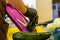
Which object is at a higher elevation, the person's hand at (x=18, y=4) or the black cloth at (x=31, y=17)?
the person's hand at (x=18, y=4)

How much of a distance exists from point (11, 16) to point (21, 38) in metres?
0.09

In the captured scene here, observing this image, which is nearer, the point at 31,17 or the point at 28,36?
the point at 28,36

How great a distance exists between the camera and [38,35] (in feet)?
0.94

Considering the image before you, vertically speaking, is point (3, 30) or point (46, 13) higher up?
point (3, 30)

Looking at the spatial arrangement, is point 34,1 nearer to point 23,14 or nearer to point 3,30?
point 23,14

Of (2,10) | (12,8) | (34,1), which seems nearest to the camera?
(2,10)

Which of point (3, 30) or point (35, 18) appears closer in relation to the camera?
point (3, 30)

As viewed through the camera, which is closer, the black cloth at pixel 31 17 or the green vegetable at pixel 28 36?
the green vegetable at pixel 28 36

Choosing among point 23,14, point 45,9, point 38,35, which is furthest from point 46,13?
point 38,35

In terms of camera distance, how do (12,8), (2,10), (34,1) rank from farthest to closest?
(34,1) < (12,8) < (2,10)

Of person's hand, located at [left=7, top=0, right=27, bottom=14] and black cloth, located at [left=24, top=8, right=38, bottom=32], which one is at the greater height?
person's hand, located at [left=7, top=0, right=27, bottom=14]

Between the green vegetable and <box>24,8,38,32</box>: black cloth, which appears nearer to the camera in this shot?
the green vegetable

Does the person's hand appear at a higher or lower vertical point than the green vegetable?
higher

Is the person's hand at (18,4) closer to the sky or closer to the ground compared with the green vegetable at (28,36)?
closer to the sky
